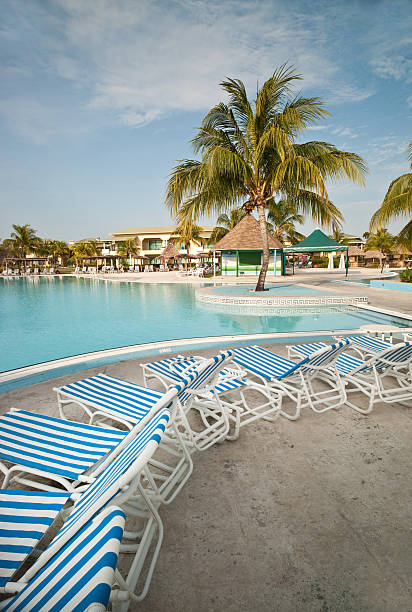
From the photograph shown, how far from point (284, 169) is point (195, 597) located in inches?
457

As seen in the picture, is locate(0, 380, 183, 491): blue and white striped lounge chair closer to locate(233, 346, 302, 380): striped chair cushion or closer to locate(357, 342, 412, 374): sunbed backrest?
locate(233, 346, 302, 380): striped chair cushion

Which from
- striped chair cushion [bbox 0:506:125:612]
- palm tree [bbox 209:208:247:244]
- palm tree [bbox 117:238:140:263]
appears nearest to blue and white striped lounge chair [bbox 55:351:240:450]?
striped chair cushion [bbox 0:506:125:612]

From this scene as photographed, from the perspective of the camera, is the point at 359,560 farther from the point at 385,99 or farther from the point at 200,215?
the point at 385,99

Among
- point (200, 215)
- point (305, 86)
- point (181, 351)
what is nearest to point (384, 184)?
point (305, 86)

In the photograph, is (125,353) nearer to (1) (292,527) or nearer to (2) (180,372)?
(2) (180,372)

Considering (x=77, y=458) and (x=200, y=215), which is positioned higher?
(x=200, y=215)

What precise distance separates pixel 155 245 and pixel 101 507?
186 feet

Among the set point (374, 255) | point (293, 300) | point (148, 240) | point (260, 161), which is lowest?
point (293, 300)

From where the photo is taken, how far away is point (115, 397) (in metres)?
2.86

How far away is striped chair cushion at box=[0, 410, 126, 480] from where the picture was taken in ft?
6.29

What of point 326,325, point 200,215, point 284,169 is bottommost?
point 326,325

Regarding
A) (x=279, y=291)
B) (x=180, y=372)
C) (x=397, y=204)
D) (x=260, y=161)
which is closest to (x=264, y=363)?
(x=180, y=372)

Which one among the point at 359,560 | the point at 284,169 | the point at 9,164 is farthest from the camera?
the point at 9,164

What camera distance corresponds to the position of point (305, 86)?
1123 centimetres
